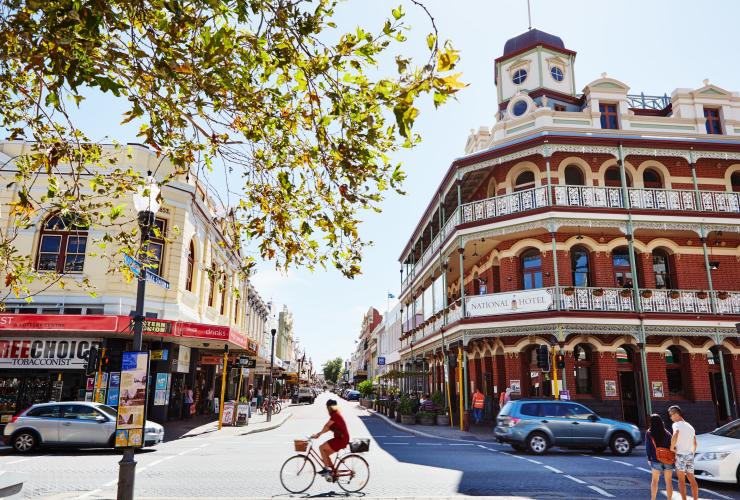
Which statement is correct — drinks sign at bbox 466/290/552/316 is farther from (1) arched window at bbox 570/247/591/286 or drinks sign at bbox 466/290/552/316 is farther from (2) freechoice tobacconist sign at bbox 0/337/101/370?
(2) freechoice tobacconist sign at bbox 0/337/101/370

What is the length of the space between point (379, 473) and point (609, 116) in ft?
68.0

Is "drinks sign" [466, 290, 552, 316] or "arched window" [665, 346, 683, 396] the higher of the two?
"drinks sign" [466, 290, 552, 316]

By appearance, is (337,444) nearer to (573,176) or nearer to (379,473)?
(379,473)

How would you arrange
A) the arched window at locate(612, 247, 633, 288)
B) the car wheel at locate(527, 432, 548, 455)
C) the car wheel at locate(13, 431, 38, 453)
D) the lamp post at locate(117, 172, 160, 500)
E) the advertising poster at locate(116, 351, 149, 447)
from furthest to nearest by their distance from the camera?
the arched window at locate(612, 247, 633, 288)
the car wheel at locate(527, 432, 548, 455)
the car wheel at locate(13, 431, 38, 453)
the advertising poster at locate(116, 351, 149, 447)
the lamp post at locate(117, 172, 160, 500)

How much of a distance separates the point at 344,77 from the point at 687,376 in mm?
21628

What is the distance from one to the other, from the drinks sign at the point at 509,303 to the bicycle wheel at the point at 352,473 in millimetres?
12545

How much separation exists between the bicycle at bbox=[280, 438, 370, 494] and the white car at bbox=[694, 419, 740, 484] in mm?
6522

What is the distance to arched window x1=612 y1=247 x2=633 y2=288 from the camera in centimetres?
2220

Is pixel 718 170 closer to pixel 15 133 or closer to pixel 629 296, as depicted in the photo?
pixel 629 296

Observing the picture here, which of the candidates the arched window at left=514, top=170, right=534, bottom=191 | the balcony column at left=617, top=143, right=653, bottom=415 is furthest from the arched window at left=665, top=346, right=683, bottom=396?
the arched window at left=514, top=170, right=534, bottom=191

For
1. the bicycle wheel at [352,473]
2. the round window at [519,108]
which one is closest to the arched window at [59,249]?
the bicycle wheel at [352,473]

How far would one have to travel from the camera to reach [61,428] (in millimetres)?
14469

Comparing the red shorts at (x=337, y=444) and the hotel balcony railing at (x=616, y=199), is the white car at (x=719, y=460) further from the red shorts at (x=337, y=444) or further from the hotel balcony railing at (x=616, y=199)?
the hotel balcony railing at (x=616, y=199)

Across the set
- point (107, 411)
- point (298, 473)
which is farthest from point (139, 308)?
point (107, 411)
